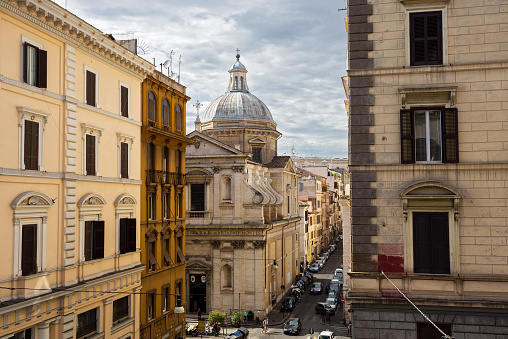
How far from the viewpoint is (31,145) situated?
2009 cm

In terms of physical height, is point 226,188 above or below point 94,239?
above

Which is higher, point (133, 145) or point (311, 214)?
point (133, 145)

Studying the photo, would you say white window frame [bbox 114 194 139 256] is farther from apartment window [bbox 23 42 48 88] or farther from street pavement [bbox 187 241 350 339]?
street pavement [bbox 187 241 350 339]

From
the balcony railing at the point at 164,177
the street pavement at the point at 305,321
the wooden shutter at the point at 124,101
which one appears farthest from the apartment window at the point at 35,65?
the street pavement at the point at 305,321

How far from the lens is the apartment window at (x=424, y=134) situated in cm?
1705

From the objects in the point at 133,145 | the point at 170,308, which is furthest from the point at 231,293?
the point at 133,145

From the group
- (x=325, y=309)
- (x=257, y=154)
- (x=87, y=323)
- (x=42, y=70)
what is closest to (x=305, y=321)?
(x=325, y=309)

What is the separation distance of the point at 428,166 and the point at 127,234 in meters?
16.2

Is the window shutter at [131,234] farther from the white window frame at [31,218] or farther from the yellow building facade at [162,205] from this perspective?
the white window frame at [31,218]

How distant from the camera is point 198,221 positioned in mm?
55000

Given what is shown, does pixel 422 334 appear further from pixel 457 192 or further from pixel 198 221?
pixel 198 221

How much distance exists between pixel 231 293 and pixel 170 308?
21.0 metres

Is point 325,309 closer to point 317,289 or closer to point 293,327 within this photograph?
point 293,327

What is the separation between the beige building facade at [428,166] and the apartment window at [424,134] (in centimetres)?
3
